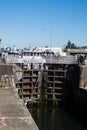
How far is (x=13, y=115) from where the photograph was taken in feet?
33.6

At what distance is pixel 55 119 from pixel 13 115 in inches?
357

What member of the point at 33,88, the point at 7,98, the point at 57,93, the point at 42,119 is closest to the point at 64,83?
the point at 57,93

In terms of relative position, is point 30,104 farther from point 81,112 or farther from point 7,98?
point 7,98

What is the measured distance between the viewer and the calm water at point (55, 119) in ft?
56.2

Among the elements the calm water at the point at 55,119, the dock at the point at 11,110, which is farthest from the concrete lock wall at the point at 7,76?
the calm water at the point at 55,119

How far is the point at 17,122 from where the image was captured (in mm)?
9492

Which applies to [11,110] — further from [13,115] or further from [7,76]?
[7,76]

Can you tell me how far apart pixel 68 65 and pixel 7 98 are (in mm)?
10571

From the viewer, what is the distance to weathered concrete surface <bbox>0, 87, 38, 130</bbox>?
29.7 ft

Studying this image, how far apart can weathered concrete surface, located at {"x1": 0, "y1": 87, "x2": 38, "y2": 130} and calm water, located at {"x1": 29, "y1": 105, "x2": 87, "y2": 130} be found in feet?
15.1

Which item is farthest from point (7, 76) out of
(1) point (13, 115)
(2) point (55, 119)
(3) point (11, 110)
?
(1) point (13, 115)

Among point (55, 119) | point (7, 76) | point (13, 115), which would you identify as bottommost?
point (55, 119)

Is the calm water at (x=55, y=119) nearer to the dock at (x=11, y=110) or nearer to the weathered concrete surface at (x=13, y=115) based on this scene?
the dock at (x=11, y=110)

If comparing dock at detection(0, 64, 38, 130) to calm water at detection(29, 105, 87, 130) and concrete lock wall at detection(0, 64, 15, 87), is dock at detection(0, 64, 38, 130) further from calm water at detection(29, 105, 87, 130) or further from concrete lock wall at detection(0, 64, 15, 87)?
calm water at detection(29, 105, 87, 130)
